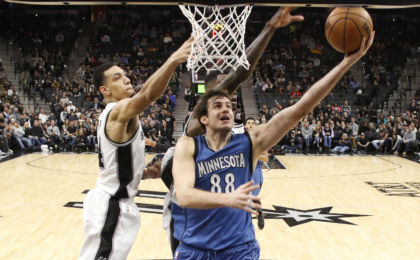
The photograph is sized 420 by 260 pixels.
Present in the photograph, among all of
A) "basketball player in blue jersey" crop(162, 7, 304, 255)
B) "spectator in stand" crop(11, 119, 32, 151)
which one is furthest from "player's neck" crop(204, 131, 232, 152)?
"spectator in stand" crop(11, 119, 32, 151)

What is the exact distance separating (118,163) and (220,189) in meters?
0.99

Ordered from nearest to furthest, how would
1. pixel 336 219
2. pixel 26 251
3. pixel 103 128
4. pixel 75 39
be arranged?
pixel 103 128 → pixel 26 251 → pixel 336 219 → pixel 75 39

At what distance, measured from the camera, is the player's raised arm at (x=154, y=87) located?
8.50ft

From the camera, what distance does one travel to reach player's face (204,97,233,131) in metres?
A: 2.52

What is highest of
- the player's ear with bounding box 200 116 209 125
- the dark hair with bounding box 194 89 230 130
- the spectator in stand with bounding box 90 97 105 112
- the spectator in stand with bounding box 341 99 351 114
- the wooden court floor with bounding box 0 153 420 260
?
the dark hair with bounding box 194 89 230 130

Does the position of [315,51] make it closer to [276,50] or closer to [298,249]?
[276,50]

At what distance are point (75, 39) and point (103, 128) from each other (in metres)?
21.0

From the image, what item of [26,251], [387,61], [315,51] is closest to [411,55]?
[387,61]

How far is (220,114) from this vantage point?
2.53 m

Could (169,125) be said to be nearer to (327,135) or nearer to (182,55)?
(327,135)

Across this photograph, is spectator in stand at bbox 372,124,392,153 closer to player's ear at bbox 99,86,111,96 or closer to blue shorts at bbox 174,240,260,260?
player's ear at bbox 99,86,111,96

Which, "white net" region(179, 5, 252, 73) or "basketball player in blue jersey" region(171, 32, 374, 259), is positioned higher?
"white net" region(179, 5, 252, 73)

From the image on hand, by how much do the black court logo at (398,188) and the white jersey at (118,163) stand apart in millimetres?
6681

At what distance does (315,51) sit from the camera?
71.1ft
